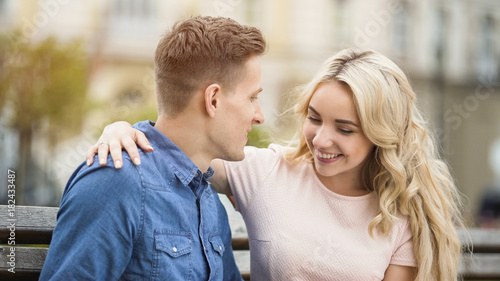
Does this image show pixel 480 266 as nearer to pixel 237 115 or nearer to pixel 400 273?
pixel 400 273

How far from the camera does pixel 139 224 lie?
73.2 inches

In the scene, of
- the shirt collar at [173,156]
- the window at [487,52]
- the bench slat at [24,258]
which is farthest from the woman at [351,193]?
the window at [487,52]

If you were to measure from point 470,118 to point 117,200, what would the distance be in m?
20.2

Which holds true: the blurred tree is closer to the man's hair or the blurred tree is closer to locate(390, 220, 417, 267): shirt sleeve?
the man's hair

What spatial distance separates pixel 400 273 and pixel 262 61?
14220 mm

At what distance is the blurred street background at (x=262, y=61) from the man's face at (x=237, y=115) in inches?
114

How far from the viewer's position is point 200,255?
207 centimetres

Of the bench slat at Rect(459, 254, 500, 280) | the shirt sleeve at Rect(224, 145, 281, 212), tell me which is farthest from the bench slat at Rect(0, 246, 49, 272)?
the bench slat at Rect(459, 254, 500, 280)

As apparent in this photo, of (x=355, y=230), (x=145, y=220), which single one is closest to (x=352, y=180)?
(x=355, y=230)

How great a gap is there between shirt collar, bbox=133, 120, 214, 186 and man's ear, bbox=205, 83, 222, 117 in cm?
17

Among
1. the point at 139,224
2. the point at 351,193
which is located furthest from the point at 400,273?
the point at 139,224

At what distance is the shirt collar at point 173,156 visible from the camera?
2.06 meters

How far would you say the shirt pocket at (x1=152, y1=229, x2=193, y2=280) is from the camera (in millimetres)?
1886

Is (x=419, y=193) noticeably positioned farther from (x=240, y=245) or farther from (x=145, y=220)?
(x=145, y=220)
